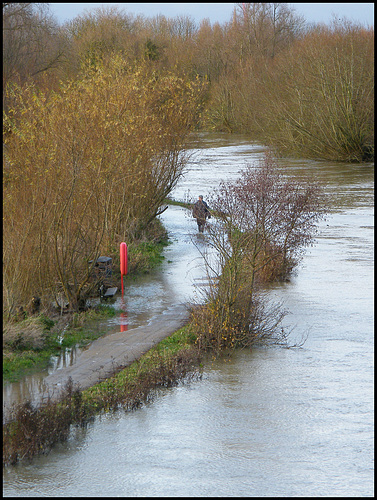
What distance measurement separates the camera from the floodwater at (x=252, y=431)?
7570 millimetres

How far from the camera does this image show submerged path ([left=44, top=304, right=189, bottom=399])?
1054cm

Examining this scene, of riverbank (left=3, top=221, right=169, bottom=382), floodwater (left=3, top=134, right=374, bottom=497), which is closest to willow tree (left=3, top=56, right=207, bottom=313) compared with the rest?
riverbank (left=3, top=221, right=169, bottom=382)

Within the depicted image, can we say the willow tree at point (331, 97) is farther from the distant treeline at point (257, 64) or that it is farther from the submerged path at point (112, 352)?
the submerged path at point (112, 352)

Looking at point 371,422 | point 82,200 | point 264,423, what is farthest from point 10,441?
point 82,200

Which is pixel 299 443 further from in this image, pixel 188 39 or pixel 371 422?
pixel 188 39

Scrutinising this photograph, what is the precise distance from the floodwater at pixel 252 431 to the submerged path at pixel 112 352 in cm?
57

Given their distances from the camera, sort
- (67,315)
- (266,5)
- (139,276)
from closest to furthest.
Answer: (67,315) → (139,276) → (266,5)

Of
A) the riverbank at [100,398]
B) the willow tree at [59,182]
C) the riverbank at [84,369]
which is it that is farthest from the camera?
the willow tree at [59,182]

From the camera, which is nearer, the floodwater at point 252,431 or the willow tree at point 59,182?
the floodwater at point 252,431

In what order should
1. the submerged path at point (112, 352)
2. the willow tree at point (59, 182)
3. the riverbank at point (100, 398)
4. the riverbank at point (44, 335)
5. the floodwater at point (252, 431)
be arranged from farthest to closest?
the willow tree at point (59, 182) < the riverbank at point (44, 335) < the submerged path at point (112, 352) < the riverbank at point (100, 398) < the floodwater at point (252, 431)

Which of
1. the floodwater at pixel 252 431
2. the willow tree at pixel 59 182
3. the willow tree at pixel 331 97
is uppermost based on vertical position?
the willow tree at pixel 331 97

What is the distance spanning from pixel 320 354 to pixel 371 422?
8.64ft

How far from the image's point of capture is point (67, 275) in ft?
48.3

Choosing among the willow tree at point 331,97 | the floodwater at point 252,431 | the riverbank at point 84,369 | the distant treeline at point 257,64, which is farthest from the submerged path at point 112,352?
the willow tree at point 331,97
